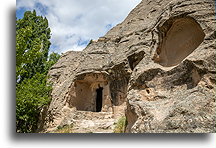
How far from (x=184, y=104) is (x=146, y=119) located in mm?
678

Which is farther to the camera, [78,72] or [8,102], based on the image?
[78,72]

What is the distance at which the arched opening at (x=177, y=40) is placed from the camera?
4.62 meters

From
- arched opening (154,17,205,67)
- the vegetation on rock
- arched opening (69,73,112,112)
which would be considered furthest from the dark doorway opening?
arched opening (154,17,205,67)

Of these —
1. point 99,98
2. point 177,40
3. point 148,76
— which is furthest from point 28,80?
point 177,40

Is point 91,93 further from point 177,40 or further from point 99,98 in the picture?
point 177,40

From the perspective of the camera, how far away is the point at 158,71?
4828mm

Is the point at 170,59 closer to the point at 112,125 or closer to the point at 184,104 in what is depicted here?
the point at 184,104

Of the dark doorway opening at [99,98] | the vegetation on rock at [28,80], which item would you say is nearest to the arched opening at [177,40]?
the vegetation on rock at [28,80]

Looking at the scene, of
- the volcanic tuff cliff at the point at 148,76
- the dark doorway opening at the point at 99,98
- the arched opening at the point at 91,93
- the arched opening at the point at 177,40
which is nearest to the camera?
the volcanic tuff cliff at the point at 148,76

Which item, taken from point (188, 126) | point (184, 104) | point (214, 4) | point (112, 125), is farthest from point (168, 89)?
point (112, 125)

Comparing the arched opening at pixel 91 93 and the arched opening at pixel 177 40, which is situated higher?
the arched opening at pixel 177 40

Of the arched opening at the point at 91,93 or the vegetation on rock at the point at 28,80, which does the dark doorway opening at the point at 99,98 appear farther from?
the vegetation on rock at the point at 28,80

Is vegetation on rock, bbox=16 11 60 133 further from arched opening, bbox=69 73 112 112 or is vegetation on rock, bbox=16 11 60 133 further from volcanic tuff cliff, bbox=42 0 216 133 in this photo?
arched opening, bbox=69 73 112 112

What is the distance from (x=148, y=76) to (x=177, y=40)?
0.94 metres
